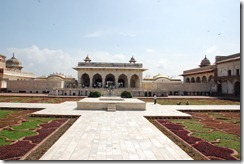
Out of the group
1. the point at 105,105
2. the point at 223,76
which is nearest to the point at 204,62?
the point at 223,76

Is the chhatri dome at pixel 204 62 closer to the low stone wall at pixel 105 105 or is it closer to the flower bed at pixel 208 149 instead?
the low stone wall at pixel 105 105

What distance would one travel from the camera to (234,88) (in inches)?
1188

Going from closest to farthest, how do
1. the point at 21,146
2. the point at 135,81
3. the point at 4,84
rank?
the point at 21,146, the point at 4,84, the point at 135,81

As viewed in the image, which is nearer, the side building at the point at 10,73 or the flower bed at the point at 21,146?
the flower bed at the point at 21,146

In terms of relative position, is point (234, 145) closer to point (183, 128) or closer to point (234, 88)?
point (183, 128)

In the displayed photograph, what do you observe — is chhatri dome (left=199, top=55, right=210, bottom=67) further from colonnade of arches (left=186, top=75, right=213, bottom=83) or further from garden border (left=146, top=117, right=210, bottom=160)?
garden border (left=146, top=117, right=210, bottom=160)

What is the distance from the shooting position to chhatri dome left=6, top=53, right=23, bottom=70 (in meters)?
48.5

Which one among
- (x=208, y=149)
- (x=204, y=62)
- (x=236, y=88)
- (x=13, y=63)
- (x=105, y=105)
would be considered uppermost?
(x=13, y=63)

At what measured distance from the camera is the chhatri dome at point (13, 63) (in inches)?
1911

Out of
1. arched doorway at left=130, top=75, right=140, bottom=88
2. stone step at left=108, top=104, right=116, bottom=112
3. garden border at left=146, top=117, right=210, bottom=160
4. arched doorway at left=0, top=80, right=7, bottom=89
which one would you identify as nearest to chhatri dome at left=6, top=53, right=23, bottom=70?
arched doorway at left=0, top=80, right=7, bottom=89

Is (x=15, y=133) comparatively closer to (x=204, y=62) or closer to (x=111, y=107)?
(x=111, y=107)

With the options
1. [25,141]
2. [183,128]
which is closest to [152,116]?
[183,128]

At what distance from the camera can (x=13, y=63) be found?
48.9 m

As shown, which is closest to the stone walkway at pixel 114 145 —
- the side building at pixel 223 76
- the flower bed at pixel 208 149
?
the flower bed at pixel 208 149
